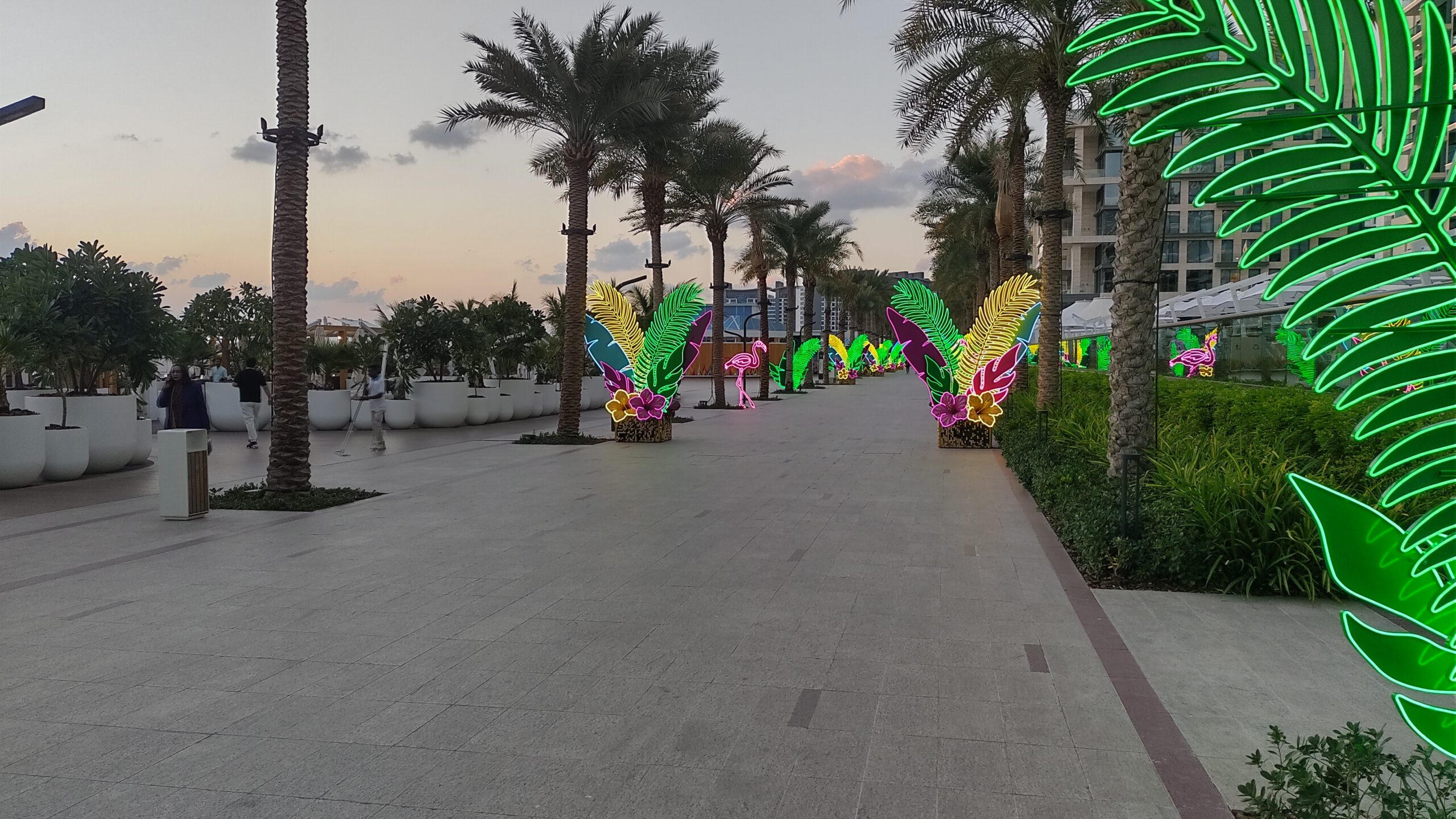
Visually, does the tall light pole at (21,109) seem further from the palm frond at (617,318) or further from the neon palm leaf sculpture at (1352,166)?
the neon palm leaf sculpture at (1352,166)

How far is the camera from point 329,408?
2019 cm

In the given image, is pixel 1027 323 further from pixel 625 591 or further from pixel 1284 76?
pixel 1284 76

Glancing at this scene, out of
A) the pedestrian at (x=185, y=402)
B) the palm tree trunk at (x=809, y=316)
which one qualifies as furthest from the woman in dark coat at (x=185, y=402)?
the palm tree trunk at (x=809, y=316)

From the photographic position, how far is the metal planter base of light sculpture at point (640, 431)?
17703mm

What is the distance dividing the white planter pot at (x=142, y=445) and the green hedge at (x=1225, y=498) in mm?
12250

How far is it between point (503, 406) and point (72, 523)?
1477 cm

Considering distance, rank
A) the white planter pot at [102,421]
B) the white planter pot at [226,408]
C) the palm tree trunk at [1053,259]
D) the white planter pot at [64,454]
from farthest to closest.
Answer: the white planter pot at [226,408] < the palm tree trunk at [1053,259] < the white planter pot at [102,421] < the white planter pot at [64,454]

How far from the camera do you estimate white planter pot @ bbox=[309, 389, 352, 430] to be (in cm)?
2006

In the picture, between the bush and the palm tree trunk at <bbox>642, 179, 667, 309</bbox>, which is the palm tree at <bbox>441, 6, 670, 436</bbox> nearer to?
the palm tree trunk at <bbox>642, 179, 667, 309</bbox>

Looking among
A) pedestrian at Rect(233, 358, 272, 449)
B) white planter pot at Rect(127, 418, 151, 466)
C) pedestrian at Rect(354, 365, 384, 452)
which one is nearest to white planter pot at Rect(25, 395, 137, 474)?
white planter pot at Rect(127, 418, 151, 466)

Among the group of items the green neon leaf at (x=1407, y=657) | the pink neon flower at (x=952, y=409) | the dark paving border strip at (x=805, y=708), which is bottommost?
the dark paving border strip at (x=805, y=708)

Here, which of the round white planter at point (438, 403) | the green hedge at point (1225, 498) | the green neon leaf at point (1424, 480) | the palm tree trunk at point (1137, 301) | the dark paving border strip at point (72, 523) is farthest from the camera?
the round white planter at point (438, 403)

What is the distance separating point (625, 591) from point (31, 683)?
3.27m

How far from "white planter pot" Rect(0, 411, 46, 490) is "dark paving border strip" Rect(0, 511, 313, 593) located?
4171 mm
